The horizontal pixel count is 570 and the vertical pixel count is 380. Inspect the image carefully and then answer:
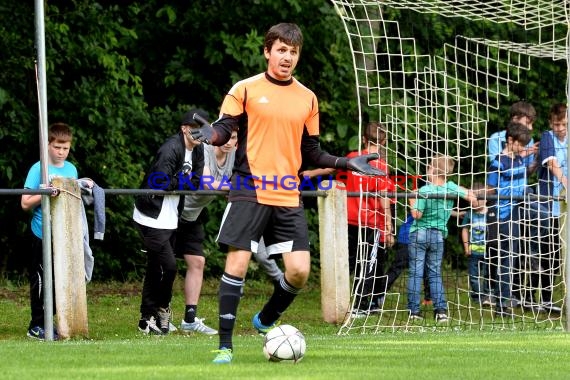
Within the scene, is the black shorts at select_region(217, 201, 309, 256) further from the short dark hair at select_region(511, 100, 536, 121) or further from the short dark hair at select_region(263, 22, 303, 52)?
the short dark hair at select_region(511, 100, 536, 121)

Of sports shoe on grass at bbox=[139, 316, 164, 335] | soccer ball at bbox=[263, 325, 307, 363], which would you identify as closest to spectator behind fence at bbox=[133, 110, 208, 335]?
sports shoe on grass at bbox=[139, 316, 164, 335]

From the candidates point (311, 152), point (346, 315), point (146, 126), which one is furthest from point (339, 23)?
point (311, 152)

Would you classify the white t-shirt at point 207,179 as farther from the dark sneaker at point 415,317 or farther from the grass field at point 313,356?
the dark sneaker at point 415,317

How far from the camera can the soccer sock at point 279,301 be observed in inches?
356

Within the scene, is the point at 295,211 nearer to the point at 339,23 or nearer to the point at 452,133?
the point at 452,133

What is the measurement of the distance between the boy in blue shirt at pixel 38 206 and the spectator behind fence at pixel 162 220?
738mm

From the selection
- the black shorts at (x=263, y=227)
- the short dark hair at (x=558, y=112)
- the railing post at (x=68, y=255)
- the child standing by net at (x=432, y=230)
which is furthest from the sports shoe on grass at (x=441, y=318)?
the black shorts at (x=263, y=227)

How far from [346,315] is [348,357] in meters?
3.79

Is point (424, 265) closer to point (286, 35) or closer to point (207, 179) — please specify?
point (207, 179)

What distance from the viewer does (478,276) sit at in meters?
13.3

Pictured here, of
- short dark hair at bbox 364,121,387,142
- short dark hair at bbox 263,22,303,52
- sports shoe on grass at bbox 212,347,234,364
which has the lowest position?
sports shoe on grass at bbox 212,347,234,364

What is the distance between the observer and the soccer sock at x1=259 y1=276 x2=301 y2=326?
905 cm

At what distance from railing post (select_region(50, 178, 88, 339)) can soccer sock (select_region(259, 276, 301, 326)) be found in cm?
211

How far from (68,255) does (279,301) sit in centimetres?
241
